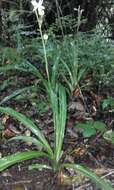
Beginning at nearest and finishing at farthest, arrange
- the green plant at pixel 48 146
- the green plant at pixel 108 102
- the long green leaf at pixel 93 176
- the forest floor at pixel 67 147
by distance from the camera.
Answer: the long green leaf at pixel 93 176 → the green plant at pixel 48 146 → the forest floor at pixel 67 147 → the green plant at pixel 108 102

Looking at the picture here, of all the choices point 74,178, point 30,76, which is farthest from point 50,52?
point 74,178

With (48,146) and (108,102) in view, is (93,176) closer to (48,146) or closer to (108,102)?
(48,146)

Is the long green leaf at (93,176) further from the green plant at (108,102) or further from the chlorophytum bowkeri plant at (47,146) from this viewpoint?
the green plant at (108,102)

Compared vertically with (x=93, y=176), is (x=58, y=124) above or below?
above

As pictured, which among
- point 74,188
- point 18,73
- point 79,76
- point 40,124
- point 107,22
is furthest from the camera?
point 107,22

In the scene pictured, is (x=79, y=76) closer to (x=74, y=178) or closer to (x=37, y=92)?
(x=37, y=92)

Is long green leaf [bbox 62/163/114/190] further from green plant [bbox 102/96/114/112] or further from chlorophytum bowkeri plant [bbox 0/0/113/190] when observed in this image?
green plant [bbox 102/96/114/112]

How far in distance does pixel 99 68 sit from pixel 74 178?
53.0 inches

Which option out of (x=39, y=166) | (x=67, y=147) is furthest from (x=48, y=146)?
(x=67, y=147)

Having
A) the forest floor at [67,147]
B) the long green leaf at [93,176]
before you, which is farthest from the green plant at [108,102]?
the long green leaf at [93,176]

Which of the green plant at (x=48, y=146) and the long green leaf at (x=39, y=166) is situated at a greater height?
the green plant at (x=48, y=146)

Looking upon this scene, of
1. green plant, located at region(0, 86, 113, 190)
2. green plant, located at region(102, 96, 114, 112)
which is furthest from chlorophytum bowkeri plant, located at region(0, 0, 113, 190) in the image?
green plant, located at region(102, 96, 114, 112)

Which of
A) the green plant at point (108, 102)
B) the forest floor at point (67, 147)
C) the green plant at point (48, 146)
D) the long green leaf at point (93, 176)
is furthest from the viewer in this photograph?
the green plant at point (108, 102)

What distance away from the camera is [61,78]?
11.5ft
